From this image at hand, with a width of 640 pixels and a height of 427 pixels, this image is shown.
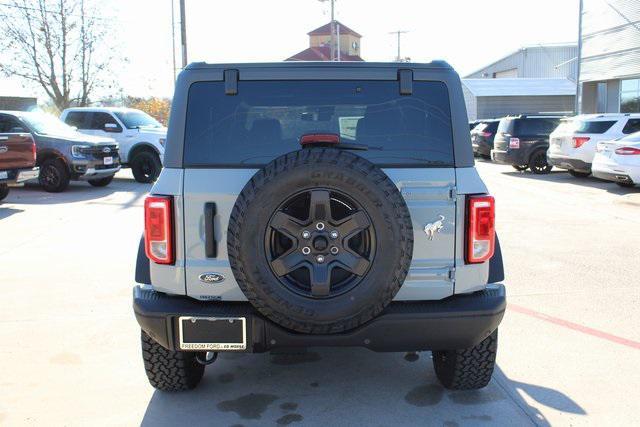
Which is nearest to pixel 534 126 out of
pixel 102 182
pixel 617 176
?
pixel 617 176

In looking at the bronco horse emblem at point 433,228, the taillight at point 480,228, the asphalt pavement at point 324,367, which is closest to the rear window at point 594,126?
the asphalt pavement at point 324,367

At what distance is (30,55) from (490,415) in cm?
3316

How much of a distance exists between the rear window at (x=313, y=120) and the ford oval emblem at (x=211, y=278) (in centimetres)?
57

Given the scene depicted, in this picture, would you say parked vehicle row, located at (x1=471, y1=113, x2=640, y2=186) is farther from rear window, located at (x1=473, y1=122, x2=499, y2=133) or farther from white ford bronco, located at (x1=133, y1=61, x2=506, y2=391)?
white ford bronco, located at (x1=133, y1=61, x2=506, y2=391)

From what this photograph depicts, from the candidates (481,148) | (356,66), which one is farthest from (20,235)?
(481,148)

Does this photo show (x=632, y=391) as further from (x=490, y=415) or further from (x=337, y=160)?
(x=337, y=160)

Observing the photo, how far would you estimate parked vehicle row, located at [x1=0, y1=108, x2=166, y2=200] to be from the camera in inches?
458

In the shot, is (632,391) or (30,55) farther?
(30,55)

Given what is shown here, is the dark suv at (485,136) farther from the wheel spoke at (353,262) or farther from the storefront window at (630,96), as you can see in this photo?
the wheel spoke at (353,262)

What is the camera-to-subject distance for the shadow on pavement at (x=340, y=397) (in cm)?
349

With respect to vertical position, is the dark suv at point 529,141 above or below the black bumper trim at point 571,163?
above

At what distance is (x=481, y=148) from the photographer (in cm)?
2367

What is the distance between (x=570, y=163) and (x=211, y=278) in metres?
14.5

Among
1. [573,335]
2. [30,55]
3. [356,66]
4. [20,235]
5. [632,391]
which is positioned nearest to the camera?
[356,66]
